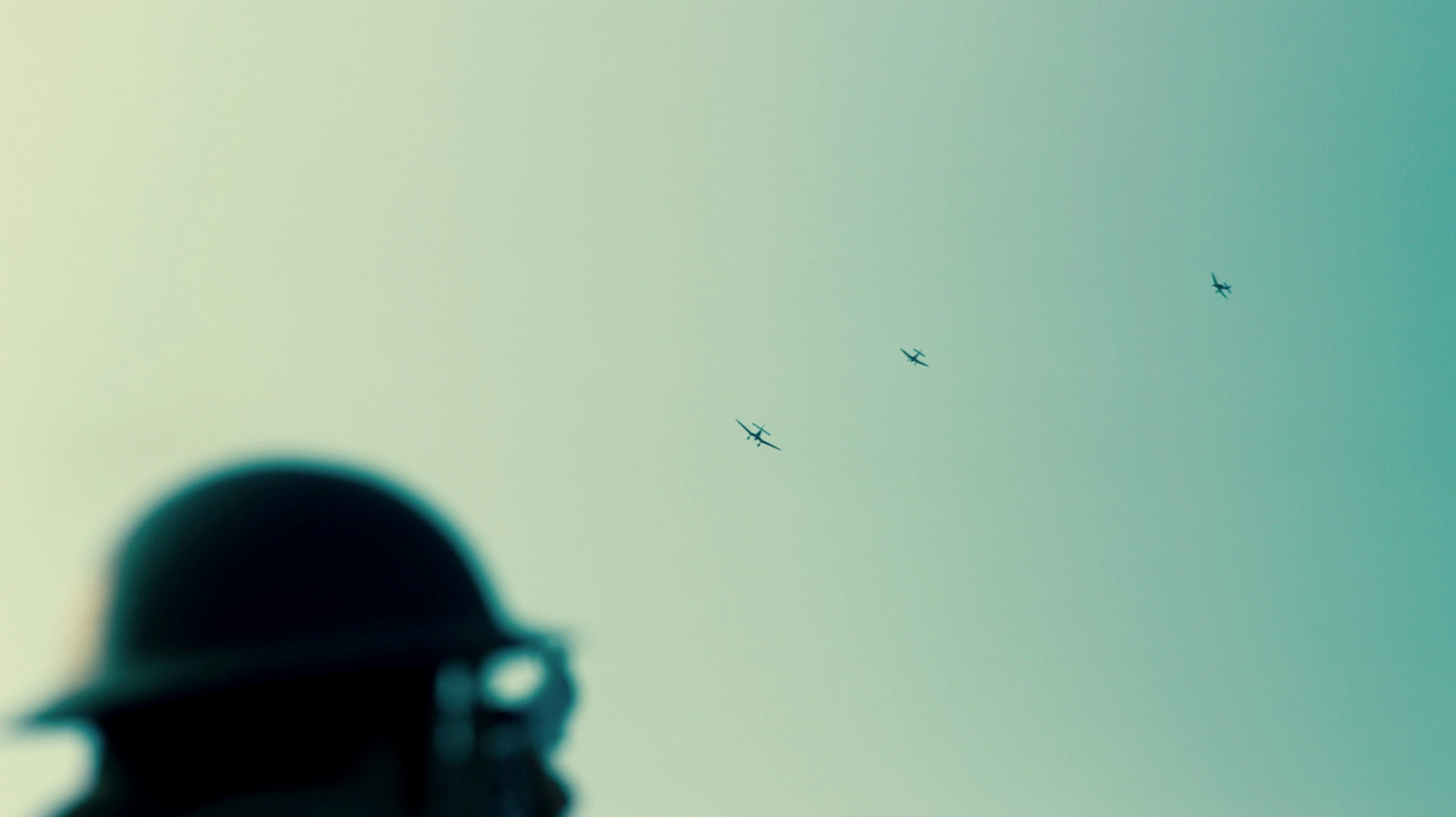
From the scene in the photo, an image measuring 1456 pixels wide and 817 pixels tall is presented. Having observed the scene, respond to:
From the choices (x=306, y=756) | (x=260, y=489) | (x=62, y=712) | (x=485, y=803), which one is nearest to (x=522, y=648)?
(x=485, y=803)

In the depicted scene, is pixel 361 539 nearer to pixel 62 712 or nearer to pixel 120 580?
pixel 120 580

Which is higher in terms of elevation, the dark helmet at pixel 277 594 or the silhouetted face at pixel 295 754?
the dark helmet at pixel 277 594

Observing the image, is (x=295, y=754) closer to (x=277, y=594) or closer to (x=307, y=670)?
(x=307, y=670)

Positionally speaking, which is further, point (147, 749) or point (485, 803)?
point (485, 803)

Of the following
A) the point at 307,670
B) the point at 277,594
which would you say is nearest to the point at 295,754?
the point at 307,670

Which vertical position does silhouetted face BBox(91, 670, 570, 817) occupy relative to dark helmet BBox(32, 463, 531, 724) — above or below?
below
